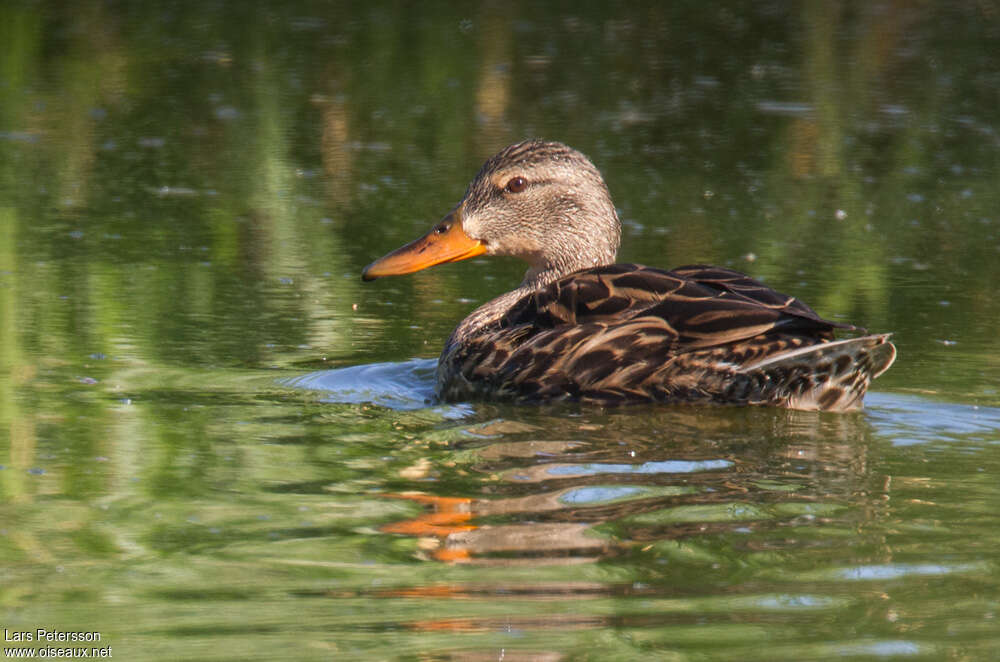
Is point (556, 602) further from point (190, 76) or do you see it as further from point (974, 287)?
point (190, 76)

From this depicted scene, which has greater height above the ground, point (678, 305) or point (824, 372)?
point (678, 305)

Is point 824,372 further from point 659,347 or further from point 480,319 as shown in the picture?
point 480,319

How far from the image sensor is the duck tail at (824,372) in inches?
240

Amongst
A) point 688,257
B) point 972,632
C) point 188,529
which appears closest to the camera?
point 972,632

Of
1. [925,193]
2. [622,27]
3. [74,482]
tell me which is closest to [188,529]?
[74,482]

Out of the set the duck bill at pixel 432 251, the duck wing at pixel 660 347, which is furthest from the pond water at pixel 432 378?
the duck bill at pixel 432 251

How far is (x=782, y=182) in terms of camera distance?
39.9 feet

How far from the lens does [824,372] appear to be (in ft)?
20.6

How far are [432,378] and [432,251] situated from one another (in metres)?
0.92

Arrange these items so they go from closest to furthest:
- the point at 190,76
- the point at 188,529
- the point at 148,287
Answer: the point at 188,529, the point at 148,287, the point at 190,76

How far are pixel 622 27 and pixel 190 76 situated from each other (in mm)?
6129

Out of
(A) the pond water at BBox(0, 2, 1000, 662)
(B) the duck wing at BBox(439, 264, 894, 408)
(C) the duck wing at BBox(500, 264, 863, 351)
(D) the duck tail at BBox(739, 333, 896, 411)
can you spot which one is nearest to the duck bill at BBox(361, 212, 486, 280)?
(A) the pond water at BBox(0, 2, 1000, 662)

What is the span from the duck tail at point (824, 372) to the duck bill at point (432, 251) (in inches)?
82.7

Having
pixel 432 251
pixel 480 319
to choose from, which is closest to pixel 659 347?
pixel 480 319
